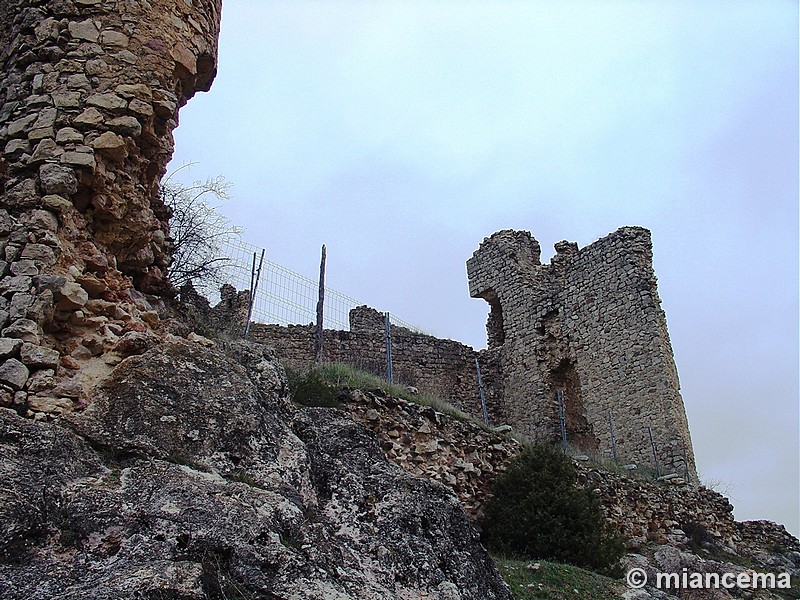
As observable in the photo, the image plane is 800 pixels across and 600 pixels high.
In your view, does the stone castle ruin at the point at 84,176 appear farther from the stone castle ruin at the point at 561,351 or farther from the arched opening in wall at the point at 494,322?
the arched opening in wall at the point at 494,322

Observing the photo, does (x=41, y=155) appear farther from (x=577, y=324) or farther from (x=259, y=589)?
(x=577, y=324)

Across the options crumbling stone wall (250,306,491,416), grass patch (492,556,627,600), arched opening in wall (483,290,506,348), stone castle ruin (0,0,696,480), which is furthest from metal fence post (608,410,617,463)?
stone castle ruin (0,0,696,480)

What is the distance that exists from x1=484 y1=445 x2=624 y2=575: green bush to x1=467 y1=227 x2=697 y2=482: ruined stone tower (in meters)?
6.32

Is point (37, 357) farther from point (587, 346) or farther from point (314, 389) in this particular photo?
point (587, 346)

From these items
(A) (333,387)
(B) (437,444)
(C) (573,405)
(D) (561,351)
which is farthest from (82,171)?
(C) (573,405)

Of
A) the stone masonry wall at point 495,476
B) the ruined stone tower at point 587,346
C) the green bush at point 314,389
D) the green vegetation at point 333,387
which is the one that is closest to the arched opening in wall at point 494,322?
the ruined stone tower at point 587,346

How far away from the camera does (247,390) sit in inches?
175

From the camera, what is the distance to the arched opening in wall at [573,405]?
17.0m

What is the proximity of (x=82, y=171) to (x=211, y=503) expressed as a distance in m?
2.39

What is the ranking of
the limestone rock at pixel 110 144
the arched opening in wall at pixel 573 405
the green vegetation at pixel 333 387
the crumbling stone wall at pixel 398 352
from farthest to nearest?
the arched opening in wall at pixel 573 405 < the crumbling stone wall at pixel 398 352 < the green vegetation at pixel 333 387 < the limestone rock at pixel 110 144

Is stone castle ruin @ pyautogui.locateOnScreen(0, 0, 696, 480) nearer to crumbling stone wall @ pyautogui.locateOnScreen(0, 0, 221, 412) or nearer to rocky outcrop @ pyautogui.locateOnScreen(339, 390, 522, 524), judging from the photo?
crumbling stone wall @ pyautogui.locateOnScreen(0, 0, 221, 412)

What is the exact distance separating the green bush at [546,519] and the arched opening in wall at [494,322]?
33.5 feet

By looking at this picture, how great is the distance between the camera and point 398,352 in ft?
58.9

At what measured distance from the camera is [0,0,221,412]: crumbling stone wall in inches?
161
